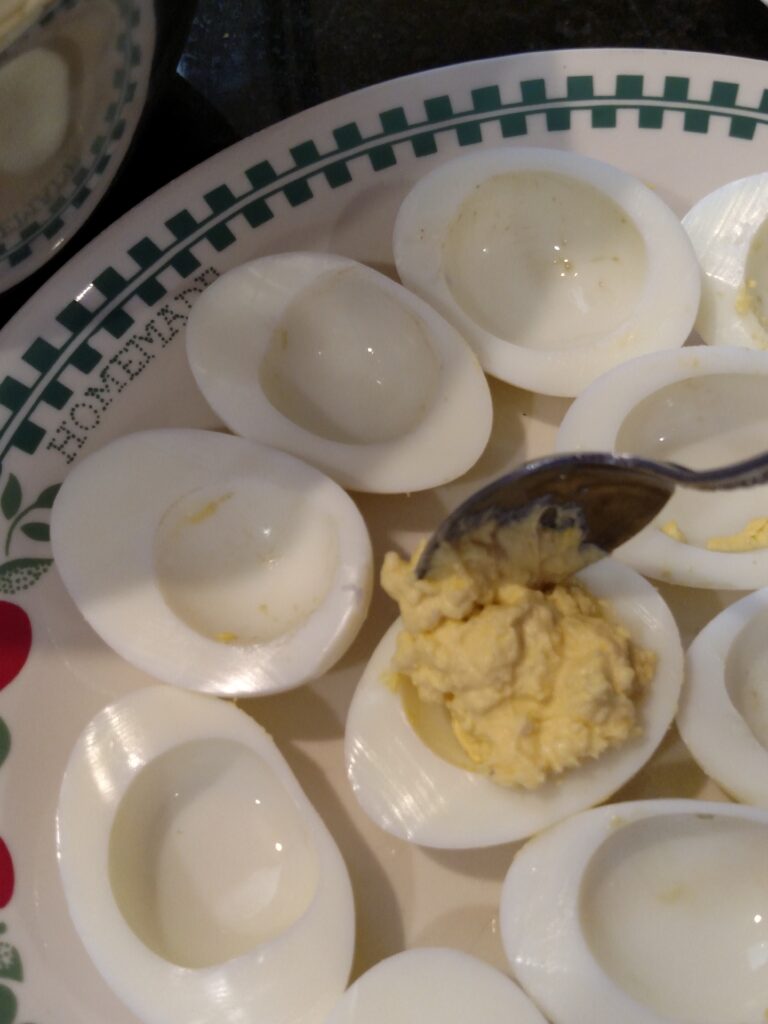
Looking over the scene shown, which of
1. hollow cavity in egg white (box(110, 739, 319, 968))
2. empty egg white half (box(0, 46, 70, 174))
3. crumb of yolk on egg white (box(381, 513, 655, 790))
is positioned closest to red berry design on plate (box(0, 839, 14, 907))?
hollow cavity in egg white (box(110, 739, 319, 968))

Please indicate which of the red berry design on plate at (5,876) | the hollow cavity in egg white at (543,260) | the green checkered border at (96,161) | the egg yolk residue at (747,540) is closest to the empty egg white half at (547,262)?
the hollow cavity in egg white at (543,260)

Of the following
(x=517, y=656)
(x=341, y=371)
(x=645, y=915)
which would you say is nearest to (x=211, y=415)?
(x=341, y=371)

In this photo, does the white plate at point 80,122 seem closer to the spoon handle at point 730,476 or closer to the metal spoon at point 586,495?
the metal spoon at point 586,495

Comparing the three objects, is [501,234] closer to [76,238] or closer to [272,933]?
[76,238]

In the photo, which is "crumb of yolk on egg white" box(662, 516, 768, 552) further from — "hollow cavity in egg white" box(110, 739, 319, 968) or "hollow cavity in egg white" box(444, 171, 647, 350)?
"hollow cavity in egg white" box(110, 739, 319, 968)

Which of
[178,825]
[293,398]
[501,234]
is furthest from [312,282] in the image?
[178,825]

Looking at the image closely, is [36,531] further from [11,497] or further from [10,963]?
[10,963]
